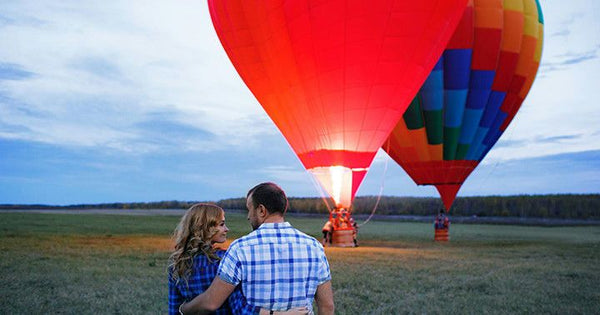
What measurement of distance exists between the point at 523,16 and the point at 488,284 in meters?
10.9

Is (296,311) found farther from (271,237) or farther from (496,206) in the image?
(496,206)

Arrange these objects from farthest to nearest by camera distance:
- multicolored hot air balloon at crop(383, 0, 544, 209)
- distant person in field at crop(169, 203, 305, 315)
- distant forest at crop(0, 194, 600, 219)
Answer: distant forest at crop(0, 194, 600, 219)
multicolored hot air balloon at crop(383, 0, 544, 209)
distant person in field at crop(169, 203, 305, 315)

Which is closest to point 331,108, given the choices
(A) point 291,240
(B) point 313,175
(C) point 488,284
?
(B) point 313,175

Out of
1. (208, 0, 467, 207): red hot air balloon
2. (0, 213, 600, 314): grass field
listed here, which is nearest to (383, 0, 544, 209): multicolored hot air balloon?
(208, 0, 467, 207): red hot air balloon

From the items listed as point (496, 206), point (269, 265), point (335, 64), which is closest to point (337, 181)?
point (335, 64)

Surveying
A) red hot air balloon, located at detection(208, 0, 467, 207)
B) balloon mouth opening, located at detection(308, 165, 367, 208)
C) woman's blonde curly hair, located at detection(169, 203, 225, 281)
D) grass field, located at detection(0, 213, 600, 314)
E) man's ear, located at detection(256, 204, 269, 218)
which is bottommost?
grass field, located at detection(0, 213, 600, 314)

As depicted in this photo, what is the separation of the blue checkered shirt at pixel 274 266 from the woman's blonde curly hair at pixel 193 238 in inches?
5.6

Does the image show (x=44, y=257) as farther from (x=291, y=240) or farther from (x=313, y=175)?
(x=291, y=240)

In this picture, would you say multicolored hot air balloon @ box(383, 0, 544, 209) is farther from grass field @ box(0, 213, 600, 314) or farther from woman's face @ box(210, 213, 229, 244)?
woman's face @ box(210, 213, 229, 244)

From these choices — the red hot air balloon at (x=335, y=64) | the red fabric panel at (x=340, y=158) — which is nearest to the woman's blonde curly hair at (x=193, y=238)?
the red hot air balloon at (x=335, y=64)

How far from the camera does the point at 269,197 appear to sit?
2633mm

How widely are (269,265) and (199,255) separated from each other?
0.34m

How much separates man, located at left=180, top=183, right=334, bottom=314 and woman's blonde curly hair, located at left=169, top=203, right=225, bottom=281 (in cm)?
15

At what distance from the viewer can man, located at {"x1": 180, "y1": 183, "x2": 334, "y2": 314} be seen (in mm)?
2537
